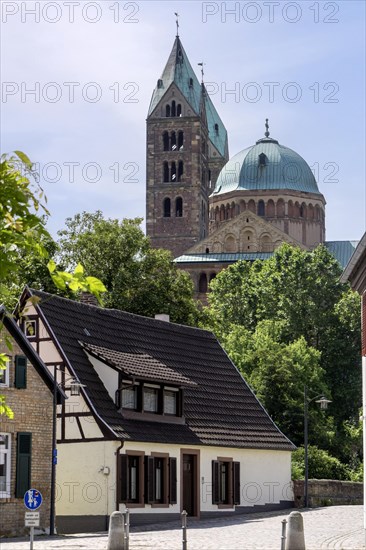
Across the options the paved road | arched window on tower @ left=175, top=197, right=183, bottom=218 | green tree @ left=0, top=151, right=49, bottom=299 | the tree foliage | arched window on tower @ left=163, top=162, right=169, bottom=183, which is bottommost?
the paved road

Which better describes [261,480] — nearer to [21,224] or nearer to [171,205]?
[21,224]

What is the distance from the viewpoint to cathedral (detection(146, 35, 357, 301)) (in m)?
128

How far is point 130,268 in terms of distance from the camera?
73438 millimetres

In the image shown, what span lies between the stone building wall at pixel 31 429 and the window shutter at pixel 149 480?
5.44 metres

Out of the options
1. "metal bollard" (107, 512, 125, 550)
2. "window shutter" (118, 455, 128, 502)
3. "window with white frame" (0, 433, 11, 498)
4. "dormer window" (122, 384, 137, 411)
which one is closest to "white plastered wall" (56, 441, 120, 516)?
"window shutter" (118, 455, 128, 502)

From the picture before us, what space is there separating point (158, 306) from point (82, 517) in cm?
3298

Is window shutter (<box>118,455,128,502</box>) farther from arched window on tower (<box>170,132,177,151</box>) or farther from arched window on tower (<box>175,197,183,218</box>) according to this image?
arched window on tower (<box>170,132,177,151</box>)

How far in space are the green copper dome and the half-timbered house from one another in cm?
8849

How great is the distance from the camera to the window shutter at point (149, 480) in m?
40.5

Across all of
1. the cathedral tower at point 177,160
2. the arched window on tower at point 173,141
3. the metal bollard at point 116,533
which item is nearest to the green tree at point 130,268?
the metal bollard at point 116,533

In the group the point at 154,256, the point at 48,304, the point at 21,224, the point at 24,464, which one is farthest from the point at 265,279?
the point at 21,224

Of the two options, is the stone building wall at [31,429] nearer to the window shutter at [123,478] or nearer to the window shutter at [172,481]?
the window shutter at [123,478]

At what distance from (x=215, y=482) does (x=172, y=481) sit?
8.89 feet

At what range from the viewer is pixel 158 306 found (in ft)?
234
